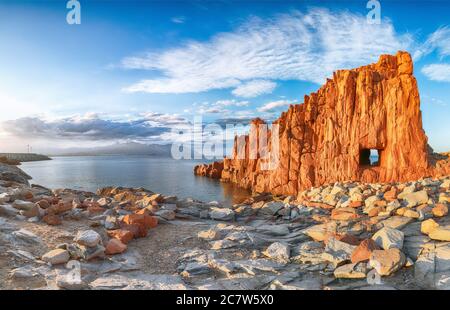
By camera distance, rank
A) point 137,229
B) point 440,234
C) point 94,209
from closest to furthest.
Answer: point 440,234
point 137,229
point 94,209

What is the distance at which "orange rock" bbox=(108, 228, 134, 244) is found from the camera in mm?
10547

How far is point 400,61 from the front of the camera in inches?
1727

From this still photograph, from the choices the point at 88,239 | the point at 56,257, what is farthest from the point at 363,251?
the point at 56,257

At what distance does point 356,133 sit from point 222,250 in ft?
145

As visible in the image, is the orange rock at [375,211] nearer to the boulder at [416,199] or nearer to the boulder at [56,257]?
the boulder at [416,199]

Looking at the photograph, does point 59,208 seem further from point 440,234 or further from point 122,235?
point 440,234

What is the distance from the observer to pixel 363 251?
800 centimetres

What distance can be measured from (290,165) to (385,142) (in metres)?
19.2

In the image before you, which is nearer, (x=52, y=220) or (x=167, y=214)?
(x=52, y=220)

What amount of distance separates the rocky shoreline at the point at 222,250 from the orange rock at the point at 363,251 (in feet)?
0.09

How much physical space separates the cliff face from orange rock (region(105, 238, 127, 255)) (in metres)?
42.9

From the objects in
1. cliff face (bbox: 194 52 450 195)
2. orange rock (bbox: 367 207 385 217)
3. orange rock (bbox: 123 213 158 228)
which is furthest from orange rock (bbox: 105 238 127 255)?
cliff face (bbox: 194 52 450 195)
